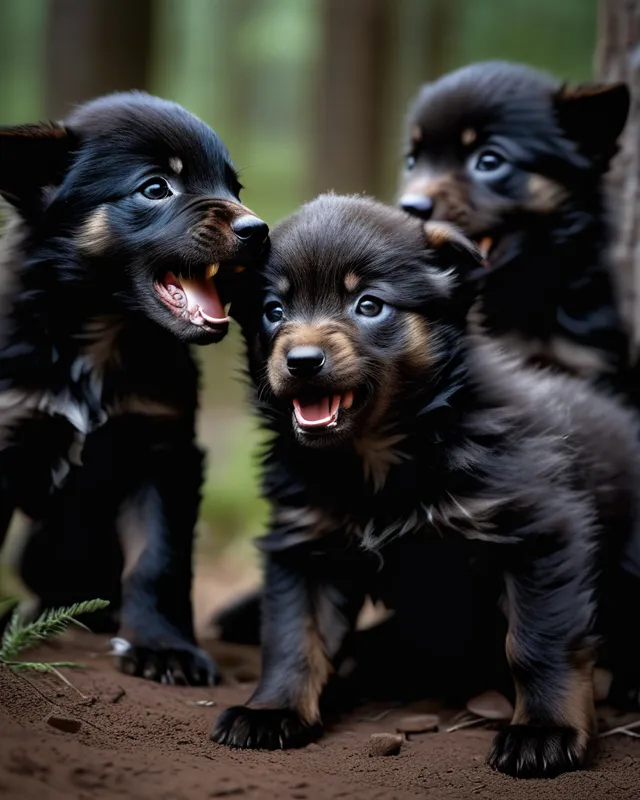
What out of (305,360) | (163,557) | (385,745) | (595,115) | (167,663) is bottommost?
(167,663)

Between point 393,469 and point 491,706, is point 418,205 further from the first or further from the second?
point 491,706

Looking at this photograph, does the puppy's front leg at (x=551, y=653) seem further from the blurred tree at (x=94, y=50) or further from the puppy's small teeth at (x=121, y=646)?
the blurred tree at (x=94, y=50)

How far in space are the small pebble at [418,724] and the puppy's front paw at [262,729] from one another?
1.22ft

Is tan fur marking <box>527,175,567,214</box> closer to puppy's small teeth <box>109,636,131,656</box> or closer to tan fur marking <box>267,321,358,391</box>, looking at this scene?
tan fur marking <box>267,321,358,391</box>

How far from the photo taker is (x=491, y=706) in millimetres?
4082

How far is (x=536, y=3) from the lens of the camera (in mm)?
13781

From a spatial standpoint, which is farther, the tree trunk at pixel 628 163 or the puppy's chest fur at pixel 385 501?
the tree trunk at pixel 628 163

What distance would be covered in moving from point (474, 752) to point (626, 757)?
48cm

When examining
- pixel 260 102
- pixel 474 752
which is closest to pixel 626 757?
pixel 474 752

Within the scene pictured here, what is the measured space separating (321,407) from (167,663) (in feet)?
4.10

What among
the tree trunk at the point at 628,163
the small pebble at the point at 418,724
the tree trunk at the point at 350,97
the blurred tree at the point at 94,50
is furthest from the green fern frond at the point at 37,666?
the tree trunk at the point at 350,97

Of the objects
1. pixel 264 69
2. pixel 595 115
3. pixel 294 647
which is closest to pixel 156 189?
pixel 294 647

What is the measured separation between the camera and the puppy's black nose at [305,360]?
3457 millimetres

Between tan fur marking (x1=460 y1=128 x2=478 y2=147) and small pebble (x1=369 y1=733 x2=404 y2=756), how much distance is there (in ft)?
9.97
